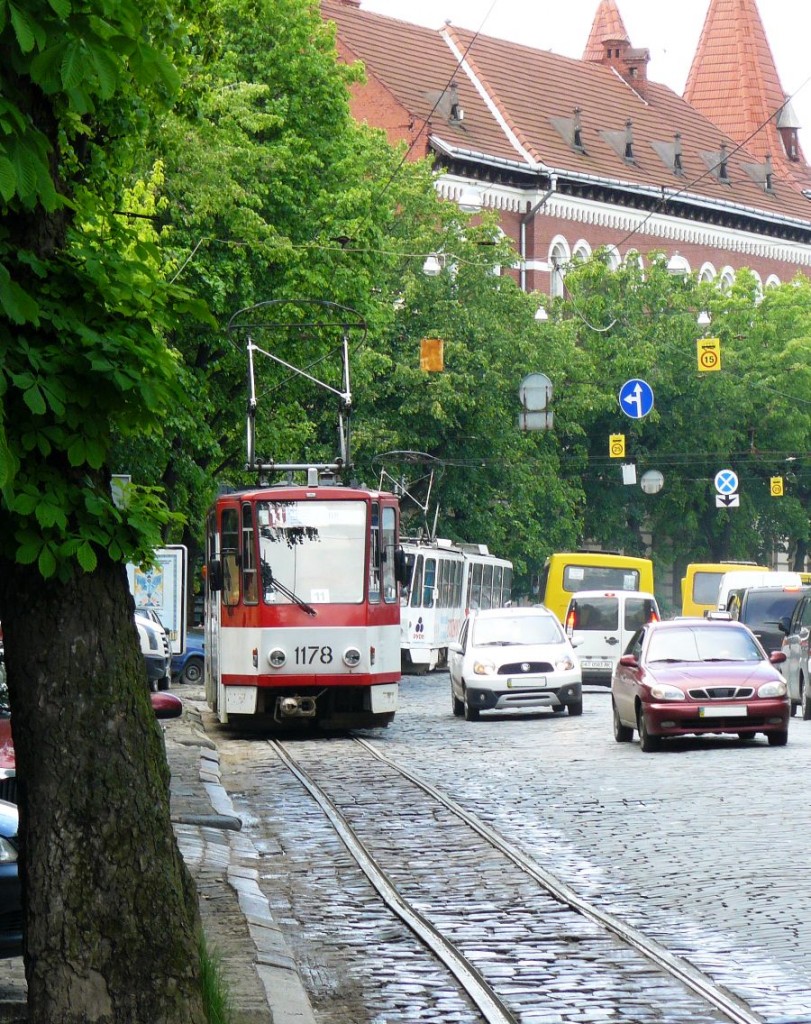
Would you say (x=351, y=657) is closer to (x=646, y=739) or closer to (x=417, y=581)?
(x=646, y=739)

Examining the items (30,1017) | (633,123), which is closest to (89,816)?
(30,1017)

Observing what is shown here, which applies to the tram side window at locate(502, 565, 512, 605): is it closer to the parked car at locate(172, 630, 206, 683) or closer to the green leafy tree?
the parked car at locate(172, 630, 206, 683)

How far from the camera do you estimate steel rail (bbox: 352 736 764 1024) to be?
8.81 meters

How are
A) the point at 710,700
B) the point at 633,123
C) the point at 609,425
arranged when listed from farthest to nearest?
the point at 633,123 < the point at 609,425 < the point at 710,700

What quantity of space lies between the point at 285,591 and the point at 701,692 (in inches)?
235

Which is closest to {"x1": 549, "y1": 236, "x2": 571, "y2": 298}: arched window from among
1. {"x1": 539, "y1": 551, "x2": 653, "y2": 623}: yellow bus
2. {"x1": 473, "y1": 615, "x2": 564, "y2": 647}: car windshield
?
{"x1": 539, "y1": 551, "x2": 653, "y2": 623}: yellow bus

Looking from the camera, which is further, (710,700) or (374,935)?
(710,700)

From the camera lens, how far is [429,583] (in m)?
48.3

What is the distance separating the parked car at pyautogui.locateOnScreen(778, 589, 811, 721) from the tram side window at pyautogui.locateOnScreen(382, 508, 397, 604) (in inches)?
233

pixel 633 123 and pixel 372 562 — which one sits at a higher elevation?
pixel 633 123

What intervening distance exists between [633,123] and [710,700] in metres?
70.0

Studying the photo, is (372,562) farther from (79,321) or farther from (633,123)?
(633,123)

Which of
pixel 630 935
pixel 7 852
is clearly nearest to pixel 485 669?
pixel 630 935

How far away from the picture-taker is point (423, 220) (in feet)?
192
